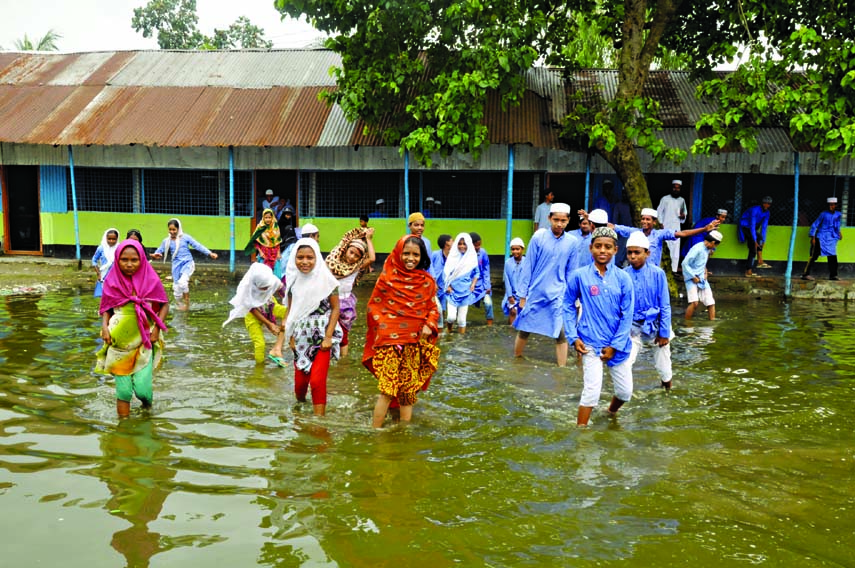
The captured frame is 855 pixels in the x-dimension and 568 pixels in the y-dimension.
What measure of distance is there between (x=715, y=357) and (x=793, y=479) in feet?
14.5

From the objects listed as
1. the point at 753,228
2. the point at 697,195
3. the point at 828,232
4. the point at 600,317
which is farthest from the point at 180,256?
the point at 828,232

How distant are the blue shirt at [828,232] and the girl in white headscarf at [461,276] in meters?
8.89

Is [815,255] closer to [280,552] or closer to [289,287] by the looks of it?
[289,287]

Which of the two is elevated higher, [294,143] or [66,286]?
[294,143]

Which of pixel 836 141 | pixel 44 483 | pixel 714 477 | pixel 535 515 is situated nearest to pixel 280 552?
pixel 535 515

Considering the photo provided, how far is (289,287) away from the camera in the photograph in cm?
669

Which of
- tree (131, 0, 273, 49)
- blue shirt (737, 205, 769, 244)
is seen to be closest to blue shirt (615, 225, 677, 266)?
blue shirt (737, 205, 769, 244)

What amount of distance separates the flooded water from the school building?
26.3 ft

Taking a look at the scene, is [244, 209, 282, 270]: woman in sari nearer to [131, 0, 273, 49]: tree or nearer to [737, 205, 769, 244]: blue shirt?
[737, 205, 769, 244]: blue shirt

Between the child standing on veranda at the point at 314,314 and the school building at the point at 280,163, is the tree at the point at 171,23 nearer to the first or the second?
the school building at the point at 280,163

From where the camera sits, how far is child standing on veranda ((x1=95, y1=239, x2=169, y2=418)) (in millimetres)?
6238

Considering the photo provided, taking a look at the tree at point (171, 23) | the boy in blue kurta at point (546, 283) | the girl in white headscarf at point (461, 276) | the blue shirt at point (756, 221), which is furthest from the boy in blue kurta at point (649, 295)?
the tree at point (171, 23)

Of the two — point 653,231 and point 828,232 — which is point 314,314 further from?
point 828,232

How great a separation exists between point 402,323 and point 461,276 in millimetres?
4569
